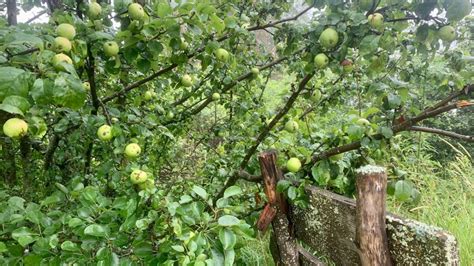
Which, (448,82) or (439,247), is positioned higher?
(448,82)

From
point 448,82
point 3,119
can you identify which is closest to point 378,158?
point 448,82

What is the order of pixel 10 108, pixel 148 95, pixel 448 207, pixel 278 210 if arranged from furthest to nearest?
pixel 448 207, pixel 148 95, pixel 278 210, pixel 10 108

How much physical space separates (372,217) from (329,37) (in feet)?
1.75

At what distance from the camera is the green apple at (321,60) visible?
116cm

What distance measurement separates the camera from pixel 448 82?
1271 mm

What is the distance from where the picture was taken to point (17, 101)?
2.59 ft

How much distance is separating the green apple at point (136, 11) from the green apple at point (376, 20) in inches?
26.9

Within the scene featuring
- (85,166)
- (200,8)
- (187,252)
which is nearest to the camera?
(187,252)

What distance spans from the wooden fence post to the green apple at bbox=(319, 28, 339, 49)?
0.45 metres

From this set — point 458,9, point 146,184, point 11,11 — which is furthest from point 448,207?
point 11,11

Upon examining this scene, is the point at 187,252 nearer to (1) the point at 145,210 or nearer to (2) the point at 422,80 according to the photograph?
(1) the point at 145,210

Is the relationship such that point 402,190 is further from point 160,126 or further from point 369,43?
point 160,126

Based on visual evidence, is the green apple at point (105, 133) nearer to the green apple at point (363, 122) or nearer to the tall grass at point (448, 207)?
the green apple at point (363, 122)

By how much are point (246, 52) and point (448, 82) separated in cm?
143
